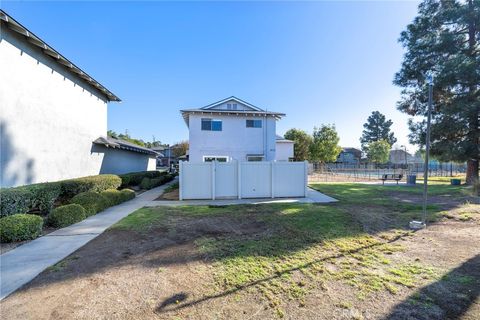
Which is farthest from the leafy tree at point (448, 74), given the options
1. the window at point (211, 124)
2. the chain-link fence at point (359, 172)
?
the window at point (211, 124)

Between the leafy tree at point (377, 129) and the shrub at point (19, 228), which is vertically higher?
the leafy tree at point (377, 129)

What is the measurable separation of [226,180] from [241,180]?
0.77 meters

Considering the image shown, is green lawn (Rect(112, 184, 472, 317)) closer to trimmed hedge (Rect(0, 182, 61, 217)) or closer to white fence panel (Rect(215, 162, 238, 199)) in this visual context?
white fence panel (Rect(215, 162, 238, 199))

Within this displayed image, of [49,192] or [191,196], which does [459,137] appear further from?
[49,192]

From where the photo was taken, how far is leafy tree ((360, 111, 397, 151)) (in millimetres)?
70250

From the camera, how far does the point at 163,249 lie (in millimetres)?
5043

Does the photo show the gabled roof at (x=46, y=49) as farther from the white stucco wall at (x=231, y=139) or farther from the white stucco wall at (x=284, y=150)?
the white stucco wall at (x=284, y=150)

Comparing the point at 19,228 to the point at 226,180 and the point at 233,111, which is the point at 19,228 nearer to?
the point at 226,180

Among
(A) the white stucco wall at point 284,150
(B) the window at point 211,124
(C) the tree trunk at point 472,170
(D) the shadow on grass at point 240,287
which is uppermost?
(B) the window at point 211,124

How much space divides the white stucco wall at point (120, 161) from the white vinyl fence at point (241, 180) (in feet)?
25.3

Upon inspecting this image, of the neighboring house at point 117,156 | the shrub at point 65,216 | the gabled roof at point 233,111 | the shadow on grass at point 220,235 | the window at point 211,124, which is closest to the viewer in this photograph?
the shadow on grass at point 220,235

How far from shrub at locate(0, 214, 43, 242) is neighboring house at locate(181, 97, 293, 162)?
1233 centimetres

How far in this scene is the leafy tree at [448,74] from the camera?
1662cm

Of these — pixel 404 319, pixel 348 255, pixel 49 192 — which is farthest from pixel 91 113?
pixel 404 319
